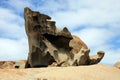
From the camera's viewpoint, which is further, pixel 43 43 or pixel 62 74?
pixel 43 43

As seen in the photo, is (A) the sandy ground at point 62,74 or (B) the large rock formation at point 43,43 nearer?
(A) the sandy ground at point 62,74

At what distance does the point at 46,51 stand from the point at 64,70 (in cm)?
739

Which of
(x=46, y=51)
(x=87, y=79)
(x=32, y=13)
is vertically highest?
(x=32, y=13)

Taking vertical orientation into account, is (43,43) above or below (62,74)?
above

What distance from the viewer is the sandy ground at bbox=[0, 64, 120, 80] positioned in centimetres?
1374

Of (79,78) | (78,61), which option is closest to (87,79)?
(79,78)

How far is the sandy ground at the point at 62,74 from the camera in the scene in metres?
13.7

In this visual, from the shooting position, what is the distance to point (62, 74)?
14.5 meters

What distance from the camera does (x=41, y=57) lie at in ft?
73.8

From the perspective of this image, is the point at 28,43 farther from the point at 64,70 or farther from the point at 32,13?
the point at 64,70

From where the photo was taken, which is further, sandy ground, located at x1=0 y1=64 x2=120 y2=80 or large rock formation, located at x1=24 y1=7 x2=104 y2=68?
large rock formation, located at x1=24 y1=7 x2=104 y2=68

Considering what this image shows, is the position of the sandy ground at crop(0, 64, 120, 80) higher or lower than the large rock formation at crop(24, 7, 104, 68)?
lower

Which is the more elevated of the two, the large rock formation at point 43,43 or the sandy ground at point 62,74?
the large rock formation at point 43,43

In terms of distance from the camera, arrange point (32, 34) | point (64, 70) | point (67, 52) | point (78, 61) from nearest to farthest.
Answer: point (64, 70)
point (78, 61)
point (32, 34)
point (67, 52)
